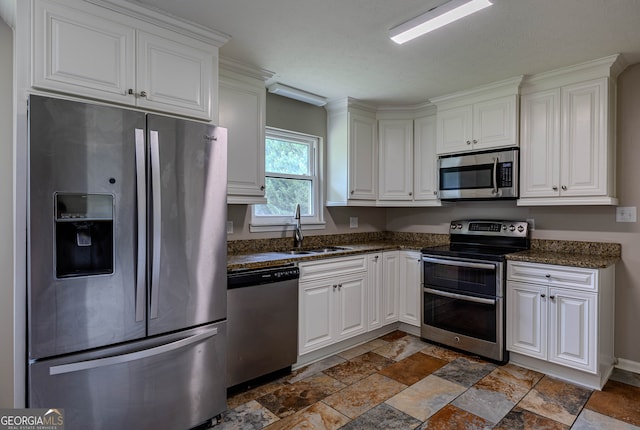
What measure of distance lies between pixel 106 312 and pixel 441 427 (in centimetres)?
189

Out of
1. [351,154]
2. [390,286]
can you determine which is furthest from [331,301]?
[351,154]

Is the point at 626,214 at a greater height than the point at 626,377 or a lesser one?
greater

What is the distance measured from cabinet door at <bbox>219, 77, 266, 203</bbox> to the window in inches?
17.3

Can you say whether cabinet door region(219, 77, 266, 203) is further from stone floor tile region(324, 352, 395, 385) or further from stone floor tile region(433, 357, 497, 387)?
stone floor tile region(433, 357, 497, 387)

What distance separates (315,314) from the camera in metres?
2.87

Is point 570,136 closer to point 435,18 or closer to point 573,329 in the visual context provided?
point 573,329

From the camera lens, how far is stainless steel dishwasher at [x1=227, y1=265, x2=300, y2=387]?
2.33 meters

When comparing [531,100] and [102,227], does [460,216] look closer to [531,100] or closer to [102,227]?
[531,100]

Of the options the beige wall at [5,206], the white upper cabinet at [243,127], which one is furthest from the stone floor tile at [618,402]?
the beige wall at [5,206]

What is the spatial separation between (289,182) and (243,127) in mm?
901

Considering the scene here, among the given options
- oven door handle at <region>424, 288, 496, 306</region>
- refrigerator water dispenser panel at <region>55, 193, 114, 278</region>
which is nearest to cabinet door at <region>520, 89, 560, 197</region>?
oven door handle at <region>424, 288, 496, 306</region>

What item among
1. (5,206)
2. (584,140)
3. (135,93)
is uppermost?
(135,93)

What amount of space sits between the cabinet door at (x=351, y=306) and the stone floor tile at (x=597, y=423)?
163cm

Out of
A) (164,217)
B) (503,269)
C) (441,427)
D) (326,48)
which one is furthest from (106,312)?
(503,269)
